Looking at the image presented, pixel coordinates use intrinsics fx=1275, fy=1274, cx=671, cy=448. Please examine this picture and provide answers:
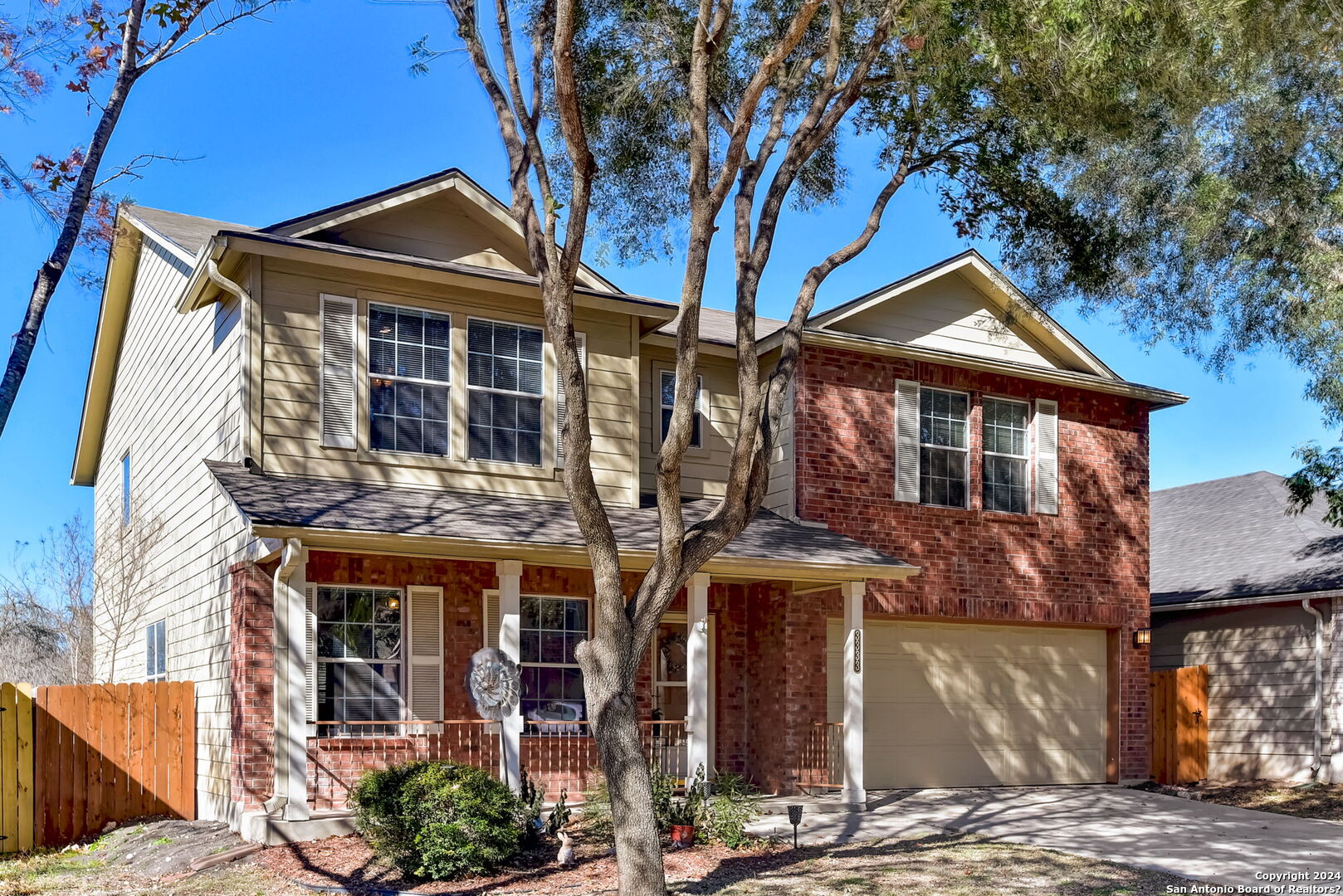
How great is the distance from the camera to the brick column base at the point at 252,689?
12.4 meters

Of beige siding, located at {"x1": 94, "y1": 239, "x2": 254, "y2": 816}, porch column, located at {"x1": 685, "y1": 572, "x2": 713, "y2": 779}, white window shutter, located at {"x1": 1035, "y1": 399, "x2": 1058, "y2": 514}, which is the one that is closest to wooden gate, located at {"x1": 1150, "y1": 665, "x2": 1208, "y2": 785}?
white window shutter, located at {"x1": 1035, "y1": 399, "x2": 1058, "y2": 514}

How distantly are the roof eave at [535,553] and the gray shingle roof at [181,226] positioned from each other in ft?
18.5

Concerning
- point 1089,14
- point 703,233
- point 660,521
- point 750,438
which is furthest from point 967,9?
point 660,521

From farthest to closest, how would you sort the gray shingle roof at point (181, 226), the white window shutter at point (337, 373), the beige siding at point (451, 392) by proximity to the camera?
1. the gray shingle roof at point (181, 226)
2. the white window shutter at point (337, 373)
3. the beige siding at point (451, 392)

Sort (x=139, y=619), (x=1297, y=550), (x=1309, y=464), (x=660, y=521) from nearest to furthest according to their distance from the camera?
(x=660, y=521) → (x=1309, y=464) → (x=139, y=619) → (x=1297, y=550)

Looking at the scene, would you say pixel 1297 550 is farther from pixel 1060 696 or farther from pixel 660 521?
pixel 660 521

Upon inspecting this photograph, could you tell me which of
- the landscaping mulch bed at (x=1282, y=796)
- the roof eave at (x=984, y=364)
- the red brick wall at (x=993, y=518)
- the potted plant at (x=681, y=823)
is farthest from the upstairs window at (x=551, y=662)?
the landscaping mulch bed at (x=1282, y=796)

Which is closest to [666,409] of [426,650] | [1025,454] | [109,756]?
[426,650]

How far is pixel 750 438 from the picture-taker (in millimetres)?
9820

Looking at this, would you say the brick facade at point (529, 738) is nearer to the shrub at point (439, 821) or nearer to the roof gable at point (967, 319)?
the shrub at point (439, 821)

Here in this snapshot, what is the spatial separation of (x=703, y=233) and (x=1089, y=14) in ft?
11.6

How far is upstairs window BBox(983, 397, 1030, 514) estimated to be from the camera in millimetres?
17750

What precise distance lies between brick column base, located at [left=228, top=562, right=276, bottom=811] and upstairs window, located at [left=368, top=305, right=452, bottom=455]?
2114 mm

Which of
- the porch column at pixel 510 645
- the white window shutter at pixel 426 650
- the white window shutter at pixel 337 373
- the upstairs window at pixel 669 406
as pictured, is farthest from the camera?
the upstairs window at pixel 669 406
